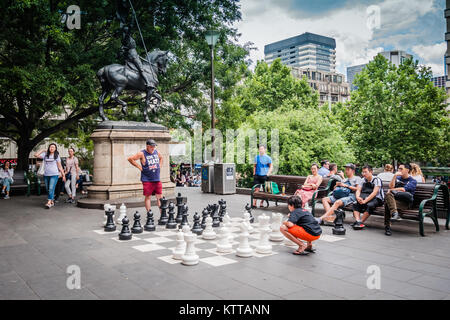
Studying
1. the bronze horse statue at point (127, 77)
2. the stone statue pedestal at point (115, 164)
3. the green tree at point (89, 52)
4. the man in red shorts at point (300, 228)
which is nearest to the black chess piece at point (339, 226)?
the man in red shorts at point (300, 228)

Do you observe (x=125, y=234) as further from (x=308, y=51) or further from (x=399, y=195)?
(x=308, y=51)

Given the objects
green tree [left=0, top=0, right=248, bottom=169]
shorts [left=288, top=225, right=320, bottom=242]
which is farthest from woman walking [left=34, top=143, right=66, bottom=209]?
shorts [left=288, top=225, right=320, bottom=242]

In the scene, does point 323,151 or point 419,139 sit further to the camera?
point 419,139

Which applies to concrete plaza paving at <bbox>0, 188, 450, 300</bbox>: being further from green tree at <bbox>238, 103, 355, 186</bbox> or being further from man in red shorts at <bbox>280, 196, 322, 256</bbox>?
green tree at <bbox>238, 103, 355, 186</bbox>

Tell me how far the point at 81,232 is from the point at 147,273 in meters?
3.26

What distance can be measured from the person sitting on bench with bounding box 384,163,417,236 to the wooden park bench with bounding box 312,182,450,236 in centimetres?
18

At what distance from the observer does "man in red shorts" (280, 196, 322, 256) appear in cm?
570

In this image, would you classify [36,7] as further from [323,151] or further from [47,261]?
[323,151]

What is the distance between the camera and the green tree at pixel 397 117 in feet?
102

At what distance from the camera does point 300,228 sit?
5.72 meters

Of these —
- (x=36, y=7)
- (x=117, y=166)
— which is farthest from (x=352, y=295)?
(x=36, y=7)

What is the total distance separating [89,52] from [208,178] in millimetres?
7096

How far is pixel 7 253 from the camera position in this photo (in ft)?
18.8

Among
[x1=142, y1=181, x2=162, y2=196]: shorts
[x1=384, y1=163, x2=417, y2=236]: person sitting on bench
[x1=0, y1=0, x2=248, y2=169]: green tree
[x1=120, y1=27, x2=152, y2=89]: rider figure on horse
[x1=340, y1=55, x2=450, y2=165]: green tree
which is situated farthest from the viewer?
[x1=340, y1=55, x2=450, y2=165]: green tree
